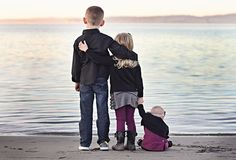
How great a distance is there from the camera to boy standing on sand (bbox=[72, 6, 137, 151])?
9250 millimetres

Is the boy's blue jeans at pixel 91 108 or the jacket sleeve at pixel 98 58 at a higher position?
the jacket sleeve at pixel 98 58

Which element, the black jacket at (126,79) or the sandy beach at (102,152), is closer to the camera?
the sandy beach at (102,152)

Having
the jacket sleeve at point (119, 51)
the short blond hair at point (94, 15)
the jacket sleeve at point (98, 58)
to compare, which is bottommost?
the jacket sleeve at point (98, 58)

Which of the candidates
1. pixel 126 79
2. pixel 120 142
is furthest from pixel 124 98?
pixel 120 142

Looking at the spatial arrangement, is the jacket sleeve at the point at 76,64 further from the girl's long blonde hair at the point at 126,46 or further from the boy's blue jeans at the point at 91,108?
the girl's long blonde hair at the point at 126,46

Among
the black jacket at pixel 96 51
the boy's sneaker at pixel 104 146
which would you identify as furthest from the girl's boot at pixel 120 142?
the black jacket at pixel 96 51

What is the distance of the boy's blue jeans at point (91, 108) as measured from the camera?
9336 mm

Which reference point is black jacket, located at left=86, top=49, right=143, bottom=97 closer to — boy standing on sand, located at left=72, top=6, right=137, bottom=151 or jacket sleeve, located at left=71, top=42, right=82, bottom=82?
boy standing on sand, located at left=72, top=6, right=137, bottom=151

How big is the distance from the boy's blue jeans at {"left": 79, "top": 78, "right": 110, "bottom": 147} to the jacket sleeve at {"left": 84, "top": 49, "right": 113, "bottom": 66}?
0.19 metres

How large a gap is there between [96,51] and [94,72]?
22 centimetres

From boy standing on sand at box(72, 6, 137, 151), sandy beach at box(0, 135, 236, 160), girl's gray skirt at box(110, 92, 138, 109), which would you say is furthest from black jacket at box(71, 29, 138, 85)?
sandy beach at box(0, 135, 236, 160)

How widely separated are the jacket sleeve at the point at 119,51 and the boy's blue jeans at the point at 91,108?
328 millimetres

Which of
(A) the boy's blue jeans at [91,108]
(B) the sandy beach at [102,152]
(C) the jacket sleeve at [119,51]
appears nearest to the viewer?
(B) the sandy beach at [102,152]

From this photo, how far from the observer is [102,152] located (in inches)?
361
